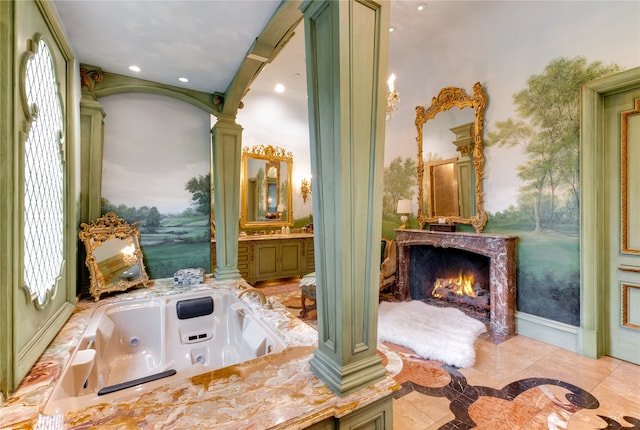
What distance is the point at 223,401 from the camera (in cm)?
117

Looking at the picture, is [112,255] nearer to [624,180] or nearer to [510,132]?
[510,132]

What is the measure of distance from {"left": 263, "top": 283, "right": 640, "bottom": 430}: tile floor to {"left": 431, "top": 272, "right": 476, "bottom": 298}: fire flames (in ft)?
3.60

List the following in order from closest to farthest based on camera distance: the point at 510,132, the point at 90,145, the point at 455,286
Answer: the point at 90,145, the point at 510,132, the point at 455,286

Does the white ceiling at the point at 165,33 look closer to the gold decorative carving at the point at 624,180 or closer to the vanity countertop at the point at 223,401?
the vanity countertop at the point at 223,401

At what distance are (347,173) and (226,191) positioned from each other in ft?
8.36

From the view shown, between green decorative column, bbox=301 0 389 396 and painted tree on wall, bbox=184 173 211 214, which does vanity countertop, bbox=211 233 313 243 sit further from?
green decorative column, bbox=301 0 389 396

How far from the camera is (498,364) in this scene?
8.33 ft

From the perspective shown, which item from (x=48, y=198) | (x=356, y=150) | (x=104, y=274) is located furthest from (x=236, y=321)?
(x=356, y=150)

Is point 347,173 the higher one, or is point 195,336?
point 347,173

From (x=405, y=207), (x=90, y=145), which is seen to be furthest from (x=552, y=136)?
(x=90, y=145)

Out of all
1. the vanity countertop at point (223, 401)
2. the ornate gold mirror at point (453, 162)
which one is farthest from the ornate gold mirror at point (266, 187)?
the vanity countertop at point (223, 401)

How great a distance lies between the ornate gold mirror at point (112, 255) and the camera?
273cm

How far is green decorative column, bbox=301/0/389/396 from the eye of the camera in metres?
1.13

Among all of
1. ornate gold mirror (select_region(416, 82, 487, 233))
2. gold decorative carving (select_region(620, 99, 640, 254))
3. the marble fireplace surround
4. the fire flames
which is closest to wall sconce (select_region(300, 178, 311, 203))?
ornate gold mirror (select_region(416, 82, 487, 233))
